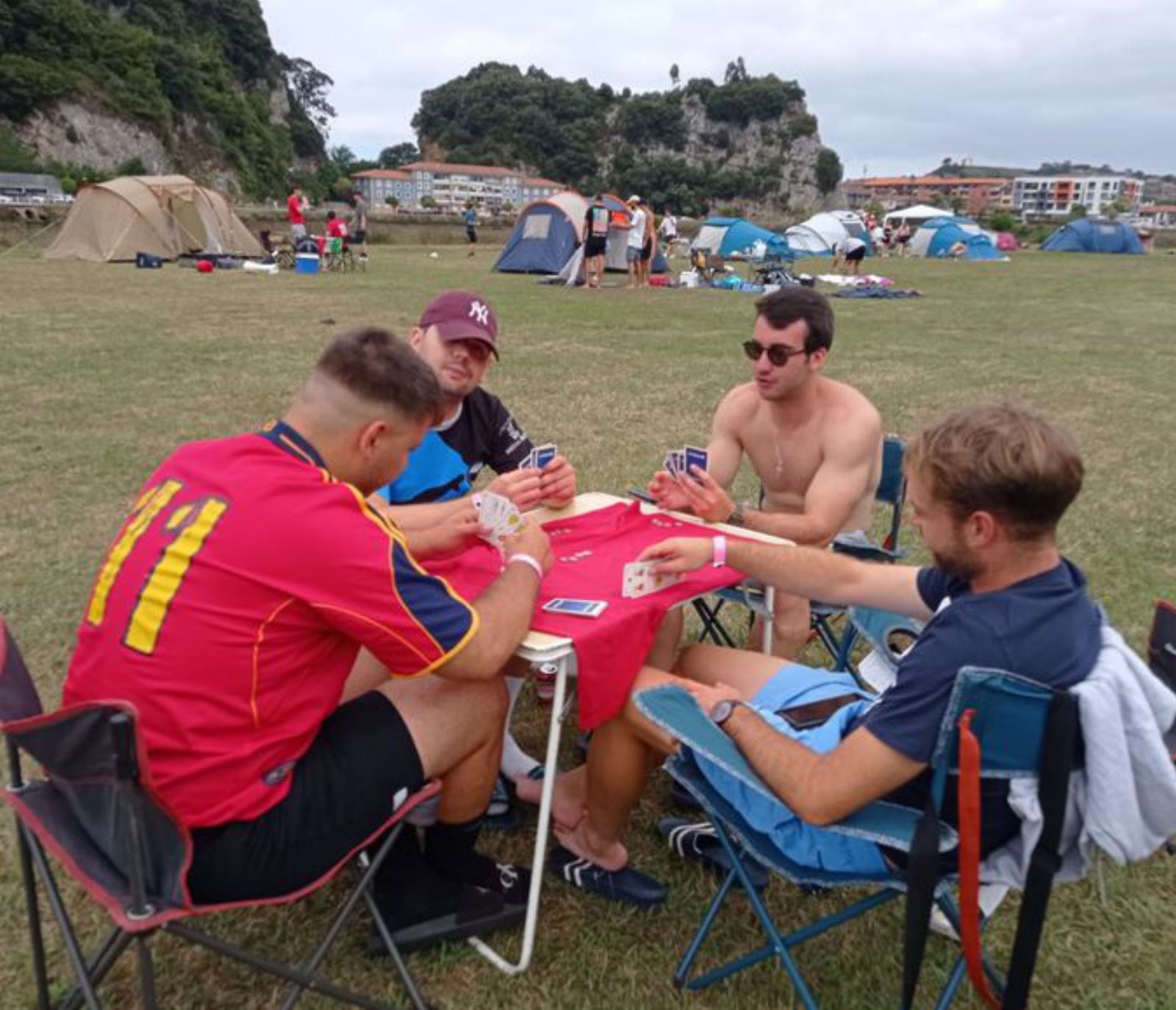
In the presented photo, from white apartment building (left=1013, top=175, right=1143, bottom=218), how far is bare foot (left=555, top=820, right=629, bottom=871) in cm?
19081

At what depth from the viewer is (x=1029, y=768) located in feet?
5.33

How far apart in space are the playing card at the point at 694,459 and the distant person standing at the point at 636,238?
16.3 meters

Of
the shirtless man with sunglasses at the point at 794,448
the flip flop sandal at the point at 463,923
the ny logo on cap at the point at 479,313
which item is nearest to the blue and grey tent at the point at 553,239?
the shirtless man with sunglasses at the point at 794,448

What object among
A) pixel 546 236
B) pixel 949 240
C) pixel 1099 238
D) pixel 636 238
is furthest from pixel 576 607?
pixel 1099 238

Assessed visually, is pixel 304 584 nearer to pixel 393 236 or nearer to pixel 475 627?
pixel 475 627

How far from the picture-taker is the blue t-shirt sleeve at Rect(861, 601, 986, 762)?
1646 mm

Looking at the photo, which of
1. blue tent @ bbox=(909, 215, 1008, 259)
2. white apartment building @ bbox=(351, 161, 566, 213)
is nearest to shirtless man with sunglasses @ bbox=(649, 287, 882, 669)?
blue tent @ bbox=(909, 215, 1008, 259)

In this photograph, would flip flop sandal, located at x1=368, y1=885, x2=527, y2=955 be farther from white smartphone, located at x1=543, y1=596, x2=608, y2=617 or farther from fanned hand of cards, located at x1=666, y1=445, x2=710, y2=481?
fanned hand of cards, located at x1=666, y1=445, x2=710, y2=481

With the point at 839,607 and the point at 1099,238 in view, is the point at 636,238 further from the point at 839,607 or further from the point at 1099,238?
the point at 1099,238

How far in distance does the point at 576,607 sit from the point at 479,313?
130cm

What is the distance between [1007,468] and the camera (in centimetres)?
164

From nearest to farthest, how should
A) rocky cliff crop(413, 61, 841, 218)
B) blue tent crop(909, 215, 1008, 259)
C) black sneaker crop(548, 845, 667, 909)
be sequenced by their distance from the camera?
black sneaker crop(548, 845, 667, 909)
blue tent crop(909, 215, 1008, 259)
rocky cliff crop(413, 61, 841, 218)

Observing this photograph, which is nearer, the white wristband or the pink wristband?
the white wristband

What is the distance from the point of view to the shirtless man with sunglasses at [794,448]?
10.3ft
